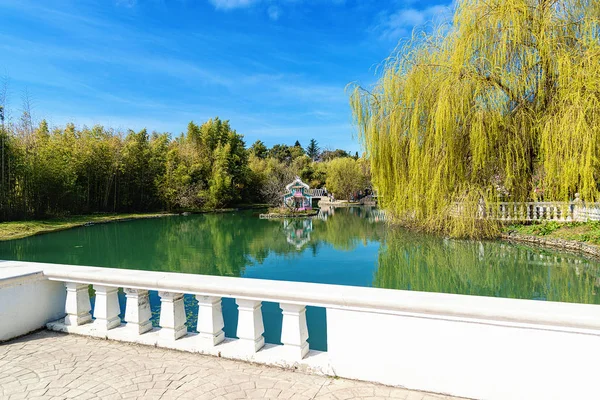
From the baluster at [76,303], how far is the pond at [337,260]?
7.09ft

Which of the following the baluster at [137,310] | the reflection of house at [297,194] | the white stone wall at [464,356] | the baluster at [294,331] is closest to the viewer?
the white stone wall at [464,356]

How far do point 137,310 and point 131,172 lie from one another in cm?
2664

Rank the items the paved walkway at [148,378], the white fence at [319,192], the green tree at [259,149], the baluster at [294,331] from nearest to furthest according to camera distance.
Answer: the paved walkway at [148,378] < the baluster at [294,331] < the white fence at [319,192] < the green tree at [259,149]

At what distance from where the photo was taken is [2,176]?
16.5 metres

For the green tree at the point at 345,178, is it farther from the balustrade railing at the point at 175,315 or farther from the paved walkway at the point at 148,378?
the paved walkway at the point at 148,378

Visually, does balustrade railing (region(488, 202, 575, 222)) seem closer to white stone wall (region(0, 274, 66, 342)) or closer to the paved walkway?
the paved walkway

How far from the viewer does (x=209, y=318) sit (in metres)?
1.86

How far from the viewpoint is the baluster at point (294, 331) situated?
1.70 metres

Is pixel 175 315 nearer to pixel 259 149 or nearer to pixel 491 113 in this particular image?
pixel 491 113

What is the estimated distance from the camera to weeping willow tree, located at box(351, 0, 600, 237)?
6.44m

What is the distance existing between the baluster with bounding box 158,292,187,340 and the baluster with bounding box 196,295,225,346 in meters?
0.16

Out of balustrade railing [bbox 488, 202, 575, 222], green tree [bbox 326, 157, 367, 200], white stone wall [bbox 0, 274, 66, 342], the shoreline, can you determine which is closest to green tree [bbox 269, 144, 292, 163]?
green tree [bbox 326, 157, 367, 200]

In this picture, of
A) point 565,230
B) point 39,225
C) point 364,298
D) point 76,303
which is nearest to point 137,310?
point 76,303

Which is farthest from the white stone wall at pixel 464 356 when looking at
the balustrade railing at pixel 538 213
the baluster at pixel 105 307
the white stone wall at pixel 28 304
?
the balustrade railing at pixel 538 213
